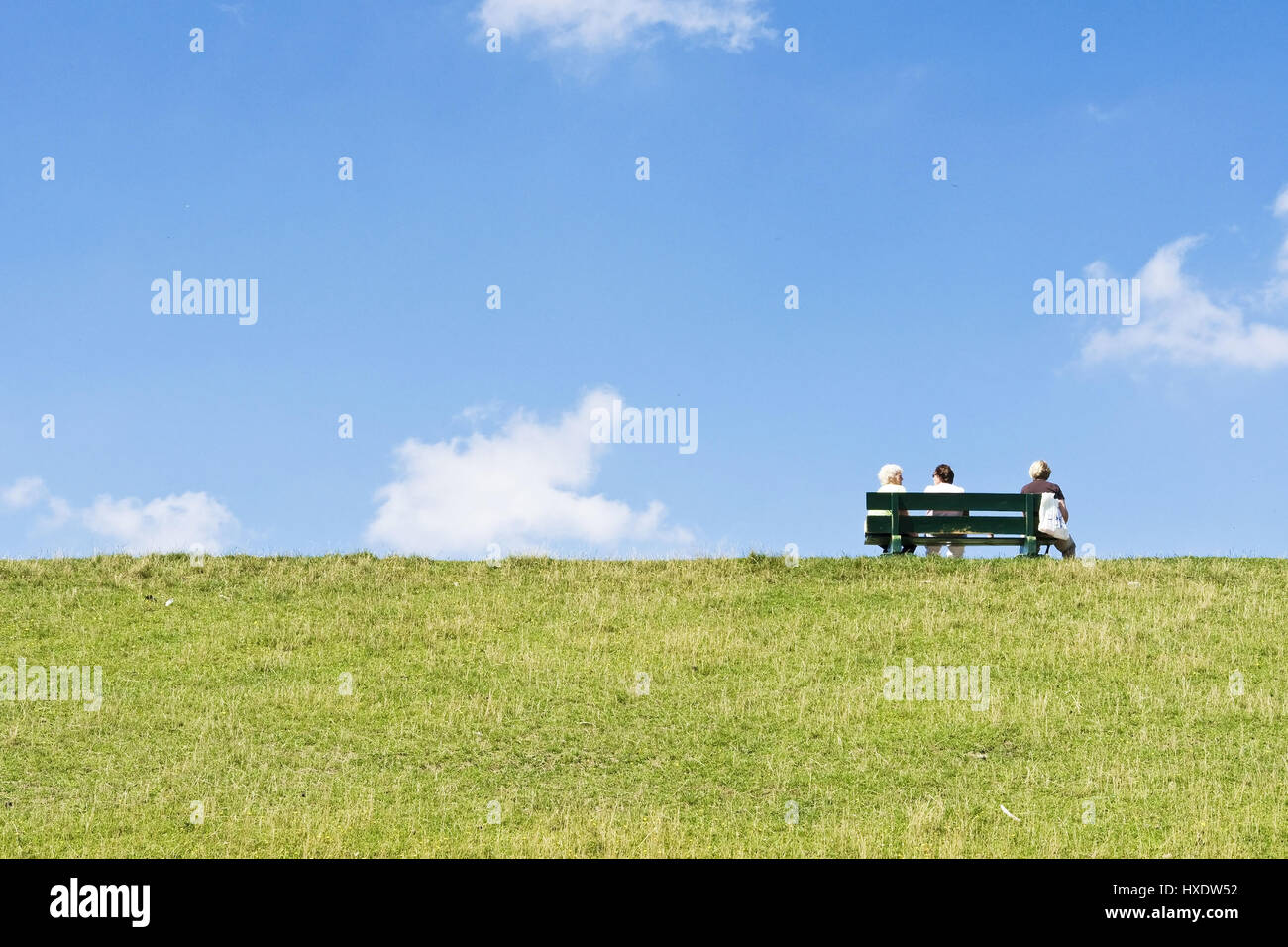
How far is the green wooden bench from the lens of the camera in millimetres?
23219

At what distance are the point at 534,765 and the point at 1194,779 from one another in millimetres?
7537

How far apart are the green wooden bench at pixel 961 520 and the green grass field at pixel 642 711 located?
0.63 meters

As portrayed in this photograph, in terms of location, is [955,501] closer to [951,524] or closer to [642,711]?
[951,524]

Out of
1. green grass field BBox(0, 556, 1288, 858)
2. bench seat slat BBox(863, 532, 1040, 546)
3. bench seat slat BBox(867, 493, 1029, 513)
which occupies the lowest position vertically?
green grass field BBox(0, 556, 1288, 858)
